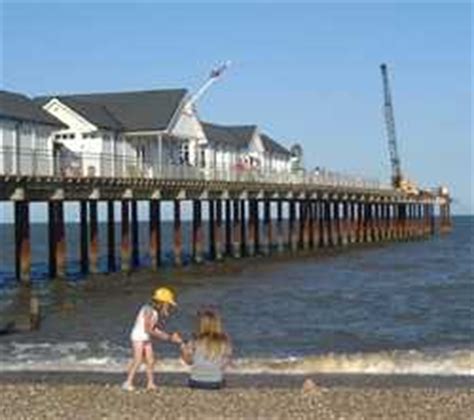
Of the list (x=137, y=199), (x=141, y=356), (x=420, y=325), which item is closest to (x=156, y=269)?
(x=137, y=199)

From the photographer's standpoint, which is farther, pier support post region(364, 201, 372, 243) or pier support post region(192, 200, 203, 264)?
pier support post region(364, 201, 372, 243)

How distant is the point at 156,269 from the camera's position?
3812cm

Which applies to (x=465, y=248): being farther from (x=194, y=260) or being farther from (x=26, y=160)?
(x=26, y=160)

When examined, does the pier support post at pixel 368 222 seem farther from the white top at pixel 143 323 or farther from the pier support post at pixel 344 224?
the white top at pixel 143 323

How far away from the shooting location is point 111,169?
37.8 m

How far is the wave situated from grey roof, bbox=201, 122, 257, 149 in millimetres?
38538

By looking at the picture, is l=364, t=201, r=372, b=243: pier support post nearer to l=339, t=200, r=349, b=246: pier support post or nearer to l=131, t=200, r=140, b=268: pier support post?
l=339, t=200, r=349, b=246: pier support post

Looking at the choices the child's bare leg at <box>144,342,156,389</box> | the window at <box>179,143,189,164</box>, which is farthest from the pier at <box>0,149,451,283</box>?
the child's bare leg at <box>144,342,156,389</box>

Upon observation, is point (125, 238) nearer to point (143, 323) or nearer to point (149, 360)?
point (149, 360)

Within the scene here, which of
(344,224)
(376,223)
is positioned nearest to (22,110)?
(344,224)

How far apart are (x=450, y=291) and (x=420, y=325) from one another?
10813mm

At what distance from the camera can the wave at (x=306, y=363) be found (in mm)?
16906

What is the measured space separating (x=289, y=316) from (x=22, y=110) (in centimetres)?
1601

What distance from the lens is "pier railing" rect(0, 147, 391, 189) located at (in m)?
31.6
